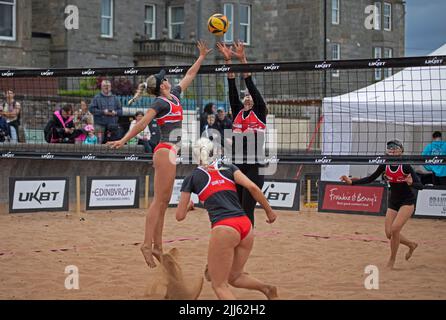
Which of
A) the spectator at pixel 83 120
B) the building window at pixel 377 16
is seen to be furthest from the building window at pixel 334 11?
the spectator at pixel 83 120

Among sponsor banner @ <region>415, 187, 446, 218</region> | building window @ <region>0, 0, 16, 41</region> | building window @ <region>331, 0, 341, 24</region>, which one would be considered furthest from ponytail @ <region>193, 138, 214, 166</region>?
building window @ <region>331, 0, 341, 24</region>

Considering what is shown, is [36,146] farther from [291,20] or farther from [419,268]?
[291,20]

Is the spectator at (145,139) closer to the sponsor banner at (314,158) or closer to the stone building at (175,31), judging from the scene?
the sponsor banner at (314,158)

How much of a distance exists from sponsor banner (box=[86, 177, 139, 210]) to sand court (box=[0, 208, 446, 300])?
0.25 metres

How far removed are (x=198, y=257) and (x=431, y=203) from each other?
7.30 metres

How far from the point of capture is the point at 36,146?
51.1 feet

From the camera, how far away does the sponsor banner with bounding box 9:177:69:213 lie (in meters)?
15.2

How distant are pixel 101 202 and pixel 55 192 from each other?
39.8 inches

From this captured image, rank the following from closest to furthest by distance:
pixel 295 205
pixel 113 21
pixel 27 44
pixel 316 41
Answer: pixel 295 205, pixel 27 44, pixel 113 21, pixel 316 41

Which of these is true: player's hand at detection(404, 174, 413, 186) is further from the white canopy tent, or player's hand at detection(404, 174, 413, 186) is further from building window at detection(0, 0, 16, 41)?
building window at detection(0, 0, 16, 41)

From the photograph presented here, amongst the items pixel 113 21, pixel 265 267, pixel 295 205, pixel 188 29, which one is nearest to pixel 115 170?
pixel 295 205

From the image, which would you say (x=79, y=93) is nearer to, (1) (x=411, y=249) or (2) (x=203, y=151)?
(1) (x=411, y=249)

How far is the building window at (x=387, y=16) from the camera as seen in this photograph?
158ft
